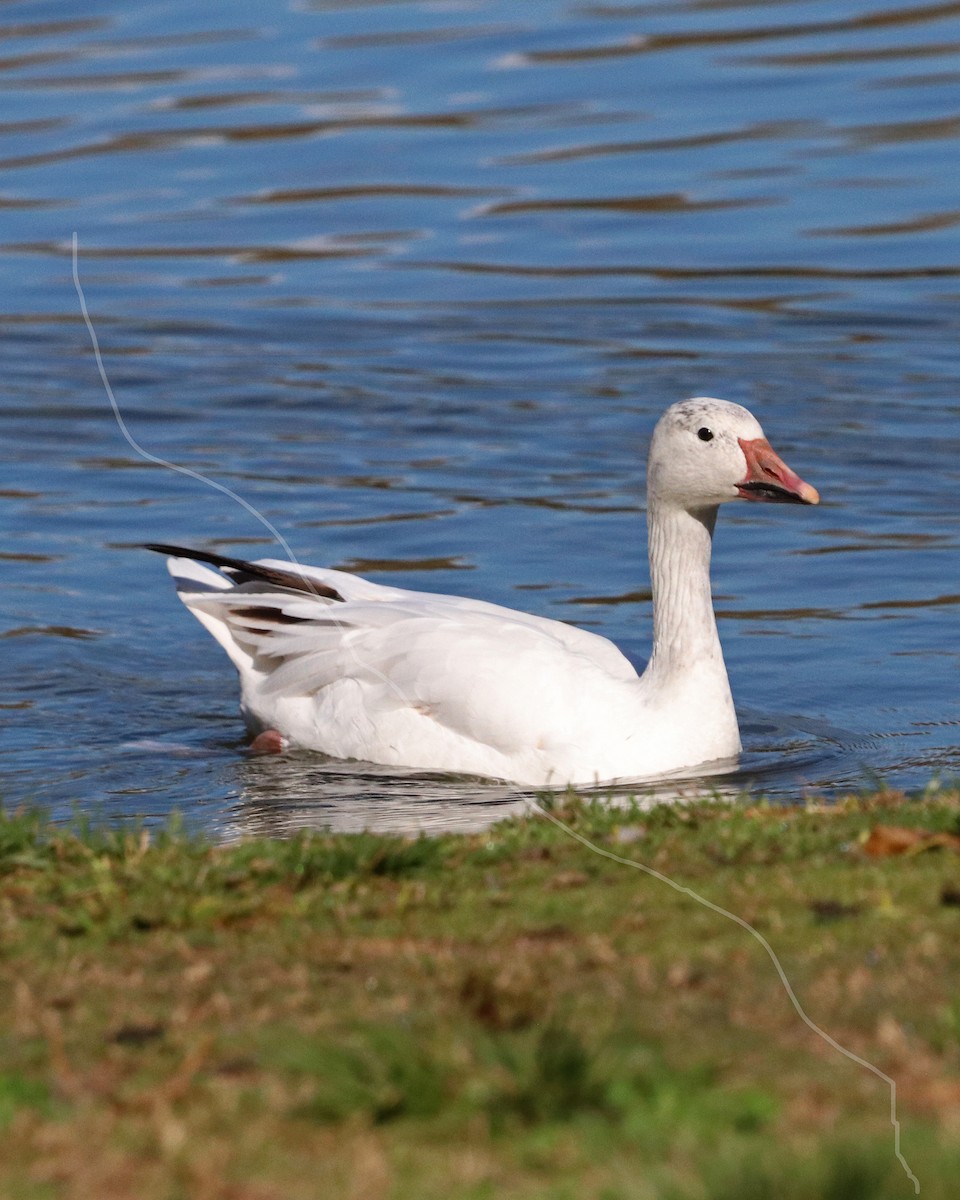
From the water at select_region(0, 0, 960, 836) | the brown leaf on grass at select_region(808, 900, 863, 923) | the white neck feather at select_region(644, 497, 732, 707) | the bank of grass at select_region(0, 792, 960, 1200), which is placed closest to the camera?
the bank of grass at select_region(0, 792, 960, 1200)

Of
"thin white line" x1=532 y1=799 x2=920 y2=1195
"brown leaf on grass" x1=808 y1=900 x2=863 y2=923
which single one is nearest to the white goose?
"thin white line" x1=532 y1=799 x2=920 y2=1195

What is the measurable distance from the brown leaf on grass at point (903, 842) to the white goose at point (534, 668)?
9.65ft

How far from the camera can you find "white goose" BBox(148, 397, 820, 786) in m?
8.57

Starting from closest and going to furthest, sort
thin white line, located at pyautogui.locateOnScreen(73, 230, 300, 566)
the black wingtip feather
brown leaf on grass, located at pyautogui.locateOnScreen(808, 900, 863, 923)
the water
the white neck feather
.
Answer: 1. brown leaf on grass, located at pyautogui.locateOnScreen(808, 900, 863, 923)
2. the white neck feather
3. the black wingtip feather
4. thin white line, located at pyautogui.locateOnScreen(73, 230, 300, 566)
5. the water

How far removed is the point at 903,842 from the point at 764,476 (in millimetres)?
3245

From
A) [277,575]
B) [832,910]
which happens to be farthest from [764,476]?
[832,910]

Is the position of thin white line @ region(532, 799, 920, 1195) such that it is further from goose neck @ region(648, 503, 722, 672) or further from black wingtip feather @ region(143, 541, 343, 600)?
black wingtip feather @ region(143, 541, 343, 600)

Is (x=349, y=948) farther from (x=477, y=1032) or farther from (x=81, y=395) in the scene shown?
(x=81, y=395)

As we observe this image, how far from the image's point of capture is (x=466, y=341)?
53.7 feet

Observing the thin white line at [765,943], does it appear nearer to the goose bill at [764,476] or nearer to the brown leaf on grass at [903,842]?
the brown leaf on grass at [903,842]

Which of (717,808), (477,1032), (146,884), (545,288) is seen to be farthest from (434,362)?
(477,1032)

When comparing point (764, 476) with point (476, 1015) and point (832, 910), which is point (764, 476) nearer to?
point (832, 910)

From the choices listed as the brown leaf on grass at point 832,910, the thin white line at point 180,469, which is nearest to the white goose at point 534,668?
the thin white line at point 180,469

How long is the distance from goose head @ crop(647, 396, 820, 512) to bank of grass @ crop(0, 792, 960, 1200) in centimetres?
273
